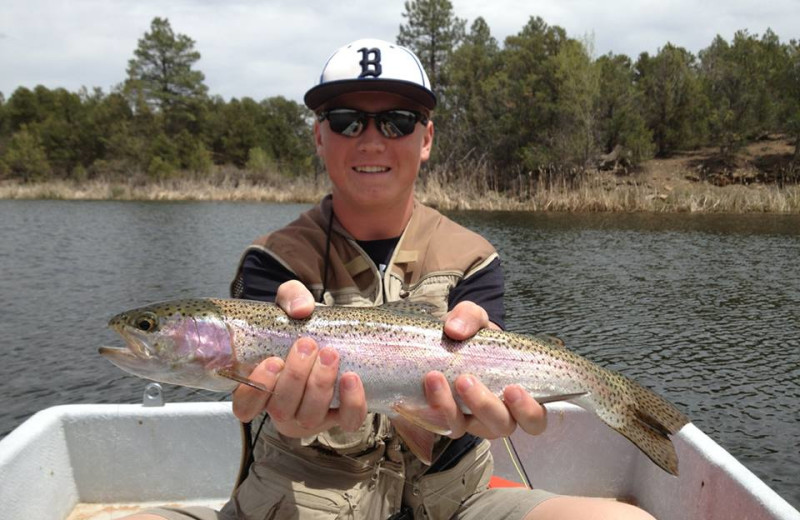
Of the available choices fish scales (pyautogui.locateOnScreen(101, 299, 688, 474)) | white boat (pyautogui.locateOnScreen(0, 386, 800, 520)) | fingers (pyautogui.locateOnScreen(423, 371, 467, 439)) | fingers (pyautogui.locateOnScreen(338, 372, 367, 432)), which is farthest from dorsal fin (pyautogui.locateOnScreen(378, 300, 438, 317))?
white boat (pyautogui.locateOnScreen(0, 386, 800, 520))

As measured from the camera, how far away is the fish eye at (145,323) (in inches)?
111

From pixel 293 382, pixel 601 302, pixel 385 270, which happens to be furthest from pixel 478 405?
pixel 601 302

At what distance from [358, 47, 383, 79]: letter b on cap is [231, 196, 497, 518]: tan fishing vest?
743 millimetres

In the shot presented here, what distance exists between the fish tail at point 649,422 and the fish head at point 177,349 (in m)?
1.92

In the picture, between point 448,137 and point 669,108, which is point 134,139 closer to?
point 448,137

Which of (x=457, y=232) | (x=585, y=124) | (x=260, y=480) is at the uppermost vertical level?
(x=585, y=124)

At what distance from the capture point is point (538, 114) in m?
51.0

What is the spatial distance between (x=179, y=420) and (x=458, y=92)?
2352 inches

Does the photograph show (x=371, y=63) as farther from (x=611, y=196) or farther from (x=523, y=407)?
(x=611, y=196)

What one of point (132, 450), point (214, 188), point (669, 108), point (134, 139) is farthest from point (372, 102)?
point (134, 139)

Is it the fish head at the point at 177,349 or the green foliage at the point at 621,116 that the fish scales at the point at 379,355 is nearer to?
the fish head at the point at 177,349

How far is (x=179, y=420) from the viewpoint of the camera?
4523 mm

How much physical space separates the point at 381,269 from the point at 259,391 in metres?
A: 0.99

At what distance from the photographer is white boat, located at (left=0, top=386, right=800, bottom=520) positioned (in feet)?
13.6
